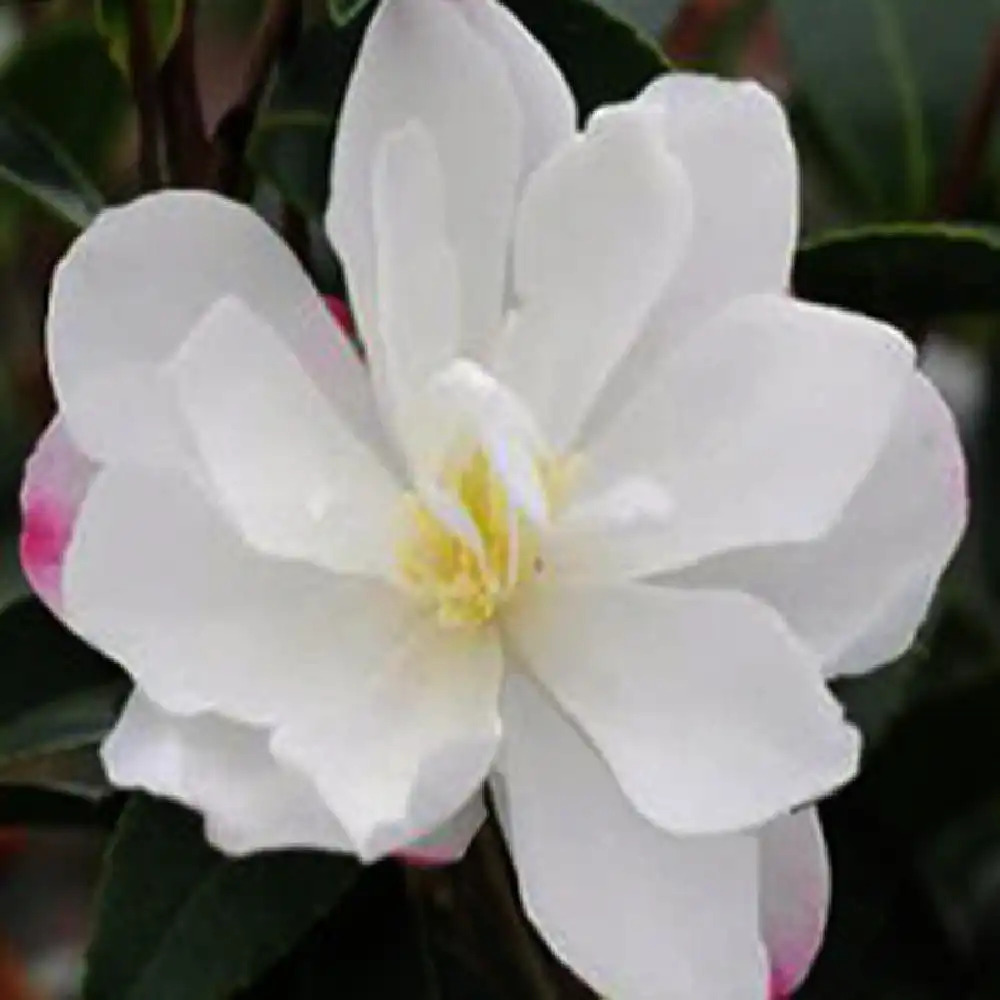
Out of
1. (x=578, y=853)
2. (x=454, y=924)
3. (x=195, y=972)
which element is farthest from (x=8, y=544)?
(x=578, y=853)

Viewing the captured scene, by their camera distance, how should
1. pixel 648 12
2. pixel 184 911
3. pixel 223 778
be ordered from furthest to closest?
pixel 648 12 < pixel 184 911 < pixel 223 778

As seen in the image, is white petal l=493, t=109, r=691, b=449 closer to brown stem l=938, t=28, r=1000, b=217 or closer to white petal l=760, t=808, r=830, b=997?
white petal l=760, t=808, r=830, b=997

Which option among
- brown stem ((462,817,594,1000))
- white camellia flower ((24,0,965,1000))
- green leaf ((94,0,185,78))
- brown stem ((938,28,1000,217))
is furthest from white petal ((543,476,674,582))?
brown stem ((938,28,1000,217))

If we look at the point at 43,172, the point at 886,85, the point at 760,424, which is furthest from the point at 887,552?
the point at 886,85

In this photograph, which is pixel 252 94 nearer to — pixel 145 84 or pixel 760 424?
pixel 145 84

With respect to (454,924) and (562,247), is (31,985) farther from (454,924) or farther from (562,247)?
(562,247)

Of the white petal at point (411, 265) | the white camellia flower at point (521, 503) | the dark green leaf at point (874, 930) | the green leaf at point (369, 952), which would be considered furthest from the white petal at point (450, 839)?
the dark green leaf at point (874, 930)
